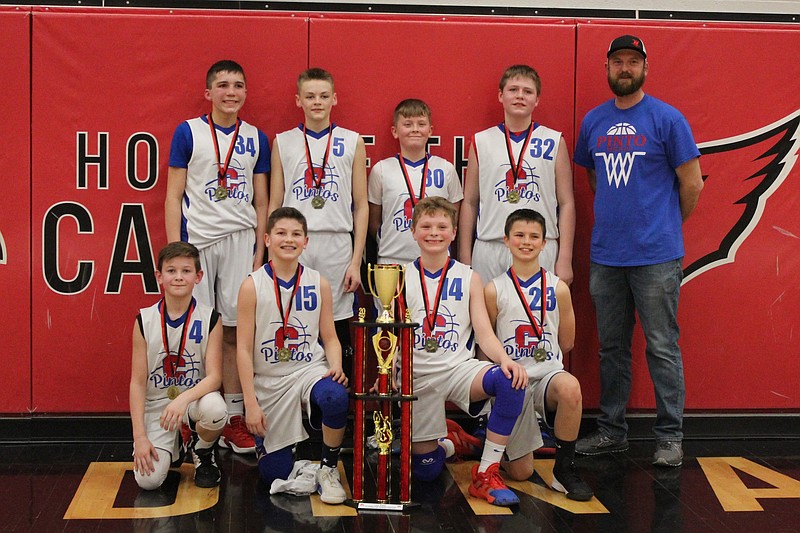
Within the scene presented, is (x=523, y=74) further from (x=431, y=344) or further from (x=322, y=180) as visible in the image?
(x=431, y=344)

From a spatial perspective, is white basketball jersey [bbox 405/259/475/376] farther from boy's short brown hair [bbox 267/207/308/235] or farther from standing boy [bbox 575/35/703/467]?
standing boy [bbox 575/35/703/467]

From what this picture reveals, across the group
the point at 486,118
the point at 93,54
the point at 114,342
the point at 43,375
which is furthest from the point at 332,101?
the point at 43,375

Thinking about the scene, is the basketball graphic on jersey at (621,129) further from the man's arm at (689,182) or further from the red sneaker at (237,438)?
the red sneaker at (237,438)

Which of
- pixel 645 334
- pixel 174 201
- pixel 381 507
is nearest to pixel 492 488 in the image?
pixel 381 507

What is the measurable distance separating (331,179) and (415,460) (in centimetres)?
147

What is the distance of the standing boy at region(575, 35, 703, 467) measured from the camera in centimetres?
445

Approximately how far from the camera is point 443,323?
13.6ft

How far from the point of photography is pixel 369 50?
4832 millimetres

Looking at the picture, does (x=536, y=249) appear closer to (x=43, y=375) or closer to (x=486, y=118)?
(x=486, y=118)

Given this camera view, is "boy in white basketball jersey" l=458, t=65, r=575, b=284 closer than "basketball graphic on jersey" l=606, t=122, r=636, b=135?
No

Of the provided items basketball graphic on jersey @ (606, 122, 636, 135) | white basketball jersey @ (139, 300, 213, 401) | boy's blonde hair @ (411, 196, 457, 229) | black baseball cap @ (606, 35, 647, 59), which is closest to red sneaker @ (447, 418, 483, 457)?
boy's blonde hair @ (411, 196, 457, 229)

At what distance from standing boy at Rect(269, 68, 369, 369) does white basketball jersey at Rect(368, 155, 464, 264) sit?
99 mm

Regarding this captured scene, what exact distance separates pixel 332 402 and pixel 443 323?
642 millimetres

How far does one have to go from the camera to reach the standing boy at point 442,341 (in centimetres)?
400
